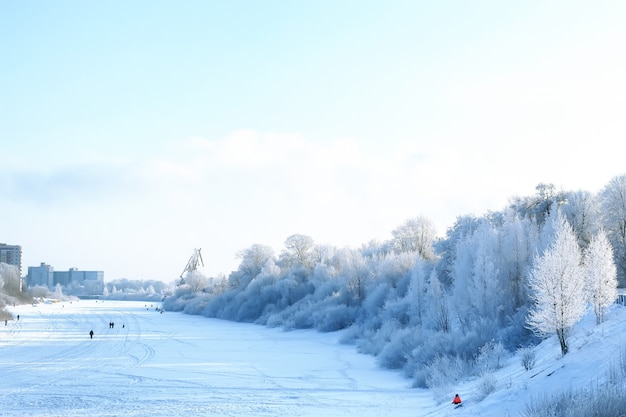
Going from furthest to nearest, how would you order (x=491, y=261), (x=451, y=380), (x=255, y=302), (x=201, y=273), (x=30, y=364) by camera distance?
(x=201, y=273) < (x=255, y=302) < (x=491, y=261) < (x=30, y=364) < (x=451, y=380)

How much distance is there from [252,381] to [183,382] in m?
3.43

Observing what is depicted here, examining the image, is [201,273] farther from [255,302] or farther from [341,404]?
[341,404]

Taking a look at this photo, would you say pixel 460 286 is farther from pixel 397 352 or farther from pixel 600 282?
pixel 600 282

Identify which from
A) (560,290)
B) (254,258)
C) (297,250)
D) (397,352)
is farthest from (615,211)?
(254,258)

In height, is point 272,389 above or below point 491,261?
below

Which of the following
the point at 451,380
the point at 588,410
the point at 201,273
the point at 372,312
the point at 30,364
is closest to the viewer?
the point at 588,410

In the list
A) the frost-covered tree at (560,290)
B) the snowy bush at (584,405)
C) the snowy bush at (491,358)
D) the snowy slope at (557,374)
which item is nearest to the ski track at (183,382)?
the snowy bush at (491,358)

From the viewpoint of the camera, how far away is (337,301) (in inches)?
2704

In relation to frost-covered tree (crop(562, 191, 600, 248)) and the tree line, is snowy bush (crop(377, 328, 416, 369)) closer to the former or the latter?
the tree line

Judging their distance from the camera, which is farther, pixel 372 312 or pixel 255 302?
pixel 255 302

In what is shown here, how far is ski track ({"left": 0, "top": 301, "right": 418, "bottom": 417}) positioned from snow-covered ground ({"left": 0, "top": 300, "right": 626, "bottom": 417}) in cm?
5

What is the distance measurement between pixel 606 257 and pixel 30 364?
32656 mm

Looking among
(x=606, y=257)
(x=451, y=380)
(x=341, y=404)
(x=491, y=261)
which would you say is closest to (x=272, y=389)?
(x=341, y=404)

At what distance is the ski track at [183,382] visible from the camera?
23.0 meters
